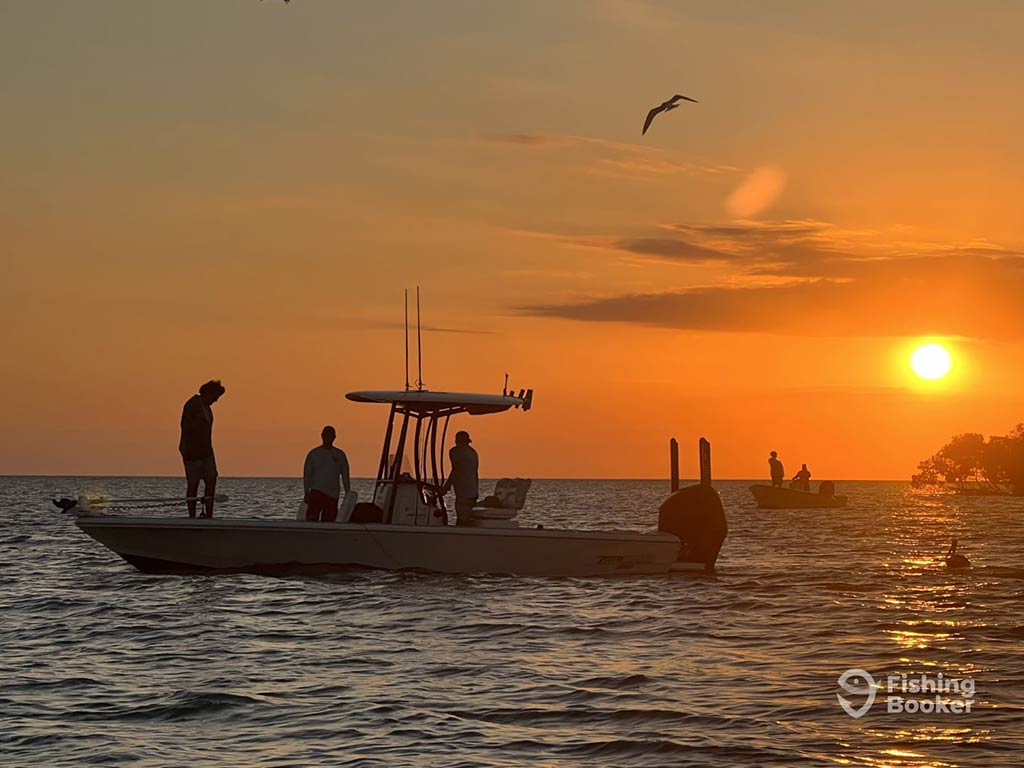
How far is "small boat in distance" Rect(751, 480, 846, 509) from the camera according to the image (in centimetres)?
8612

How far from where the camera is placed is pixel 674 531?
24.8 meters

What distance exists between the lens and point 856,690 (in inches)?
526

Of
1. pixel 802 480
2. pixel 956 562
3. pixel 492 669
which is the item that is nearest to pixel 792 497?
pixel 802 480

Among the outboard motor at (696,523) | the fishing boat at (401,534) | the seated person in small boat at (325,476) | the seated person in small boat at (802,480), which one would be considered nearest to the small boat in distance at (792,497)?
the seated person in small boat at (802,480)

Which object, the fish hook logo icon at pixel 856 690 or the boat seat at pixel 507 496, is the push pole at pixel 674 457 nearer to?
the boat seat at pixel 507 496

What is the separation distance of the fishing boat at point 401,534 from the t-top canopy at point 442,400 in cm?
2

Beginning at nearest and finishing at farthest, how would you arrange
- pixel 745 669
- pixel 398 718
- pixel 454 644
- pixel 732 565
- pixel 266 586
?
pixel 398 718 < pixel 745 669 < pixel 454 644 < pixel 266 586 < pixel 732 565

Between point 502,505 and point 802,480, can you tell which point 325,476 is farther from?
point 802,480

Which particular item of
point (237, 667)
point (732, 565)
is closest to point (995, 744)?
point (237, 667)

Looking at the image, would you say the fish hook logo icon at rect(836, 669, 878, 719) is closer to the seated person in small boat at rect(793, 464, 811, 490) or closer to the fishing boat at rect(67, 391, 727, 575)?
the fishing boat at rect(67, 391, 727, 575)

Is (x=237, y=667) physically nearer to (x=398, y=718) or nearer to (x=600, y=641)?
(x=398, y=718)

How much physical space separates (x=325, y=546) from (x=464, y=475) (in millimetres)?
2464

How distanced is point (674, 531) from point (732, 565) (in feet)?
21.9

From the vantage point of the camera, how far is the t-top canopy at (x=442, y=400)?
22156 mm
